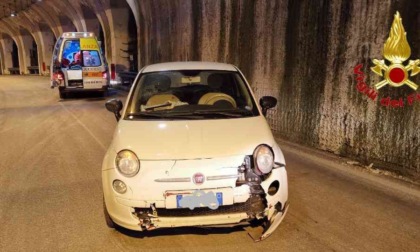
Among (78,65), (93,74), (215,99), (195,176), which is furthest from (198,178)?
(78,65)

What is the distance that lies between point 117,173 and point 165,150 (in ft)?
1.46

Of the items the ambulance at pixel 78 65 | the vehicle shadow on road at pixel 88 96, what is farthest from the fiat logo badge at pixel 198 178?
the vehicle shadow on road at pixel 88 96

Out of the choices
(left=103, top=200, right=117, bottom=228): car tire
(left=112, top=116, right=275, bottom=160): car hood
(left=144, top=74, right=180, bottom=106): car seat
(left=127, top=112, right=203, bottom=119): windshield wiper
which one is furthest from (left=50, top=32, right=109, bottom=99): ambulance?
(left=103, top=200, right=117, bottom=228): car tire

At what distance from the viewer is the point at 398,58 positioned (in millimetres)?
5094

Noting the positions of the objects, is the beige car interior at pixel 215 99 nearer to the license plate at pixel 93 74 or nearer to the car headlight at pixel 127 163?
the car headlight at pixel 127 163

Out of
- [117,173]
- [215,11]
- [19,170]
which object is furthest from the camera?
[215,11]

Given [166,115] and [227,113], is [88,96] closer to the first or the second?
[166,115]

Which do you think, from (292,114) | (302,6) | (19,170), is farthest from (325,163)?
(19,170)

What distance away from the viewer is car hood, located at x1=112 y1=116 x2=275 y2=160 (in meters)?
3.24

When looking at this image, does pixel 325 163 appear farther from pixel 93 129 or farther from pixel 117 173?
pixel 93 129

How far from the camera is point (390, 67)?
17.0 feet

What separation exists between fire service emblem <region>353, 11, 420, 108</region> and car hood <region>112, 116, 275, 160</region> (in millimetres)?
2370

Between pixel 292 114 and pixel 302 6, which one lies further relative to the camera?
pixel 292 114

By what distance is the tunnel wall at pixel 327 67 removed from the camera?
16.9 feet
